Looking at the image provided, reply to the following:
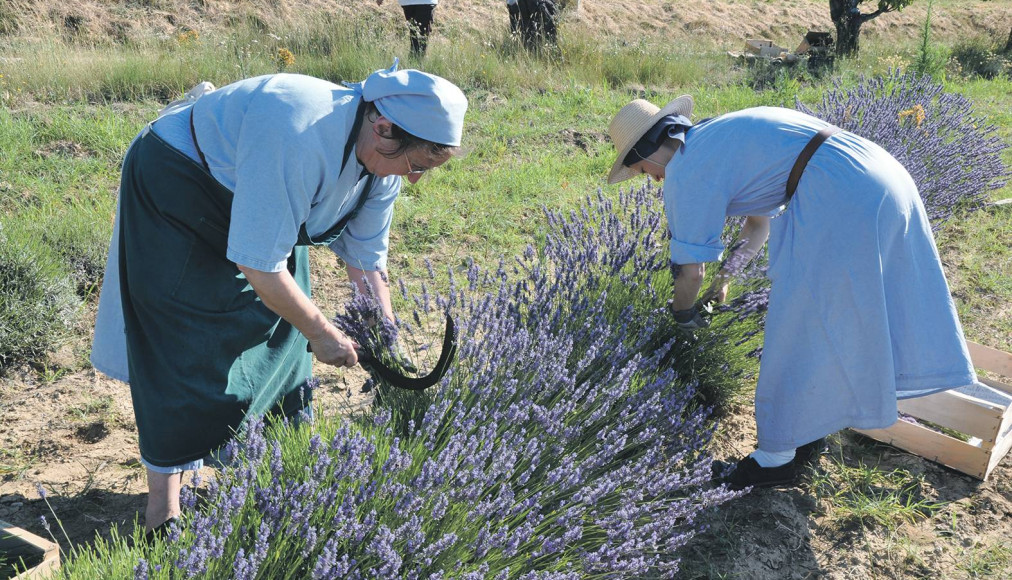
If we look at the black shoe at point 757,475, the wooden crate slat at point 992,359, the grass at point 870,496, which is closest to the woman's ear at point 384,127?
the black shoe at point 757,475

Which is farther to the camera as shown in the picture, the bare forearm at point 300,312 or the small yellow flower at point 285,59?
the small yellow flower at point 285,59

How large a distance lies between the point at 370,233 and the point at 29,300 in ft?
5.49

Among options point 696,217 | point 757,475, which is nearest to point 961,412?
point 757,475

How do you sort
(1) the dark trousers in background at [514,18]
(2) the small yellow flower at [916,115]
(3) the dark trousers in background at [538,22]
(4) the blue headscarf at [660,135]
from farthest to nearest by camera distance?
(1) the dark trousers in background at [514,18]
(3) the dark trousers in background at [538,22]
(2) the small yellow flower at [916,115]
(4) the blue headscarf at [660,135]

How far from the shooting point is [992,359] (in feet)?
10.6

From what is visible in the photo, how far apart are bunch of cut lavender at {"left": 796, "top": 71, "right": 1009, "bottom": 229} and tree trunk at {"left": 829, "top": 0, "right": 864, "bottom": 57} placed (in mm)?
5488

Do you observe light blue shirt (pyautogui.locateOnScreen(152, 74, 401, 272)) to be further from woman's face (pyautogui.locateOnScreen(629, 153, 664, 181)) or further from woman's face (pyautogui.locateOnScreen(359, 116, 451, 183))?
woman's face (pyautogui.locateOnScreen(629, 153, 664, 181))

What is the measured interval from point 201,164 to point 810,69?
360 inches

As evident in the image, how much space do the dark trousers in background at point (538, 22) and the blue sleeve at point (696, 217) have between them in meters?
6.31

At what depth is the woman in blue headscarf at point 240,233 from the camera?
1693mm

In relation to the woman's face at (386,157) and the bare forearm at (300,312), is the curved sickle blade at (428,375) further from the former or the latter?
the woman's face at (386,157)

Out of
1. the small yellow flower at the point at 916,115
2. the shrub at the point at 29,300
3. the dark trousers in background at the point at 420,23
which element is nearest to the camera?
the shrub at the point at 29,300

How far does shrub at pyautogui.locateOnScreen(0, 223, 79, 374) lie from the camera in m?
2.92

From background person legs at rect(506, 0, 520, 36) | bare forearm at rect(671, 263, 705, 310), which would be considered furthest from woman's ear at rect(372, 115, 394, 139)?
background person legs at rect(506, 0, 520, 36)
